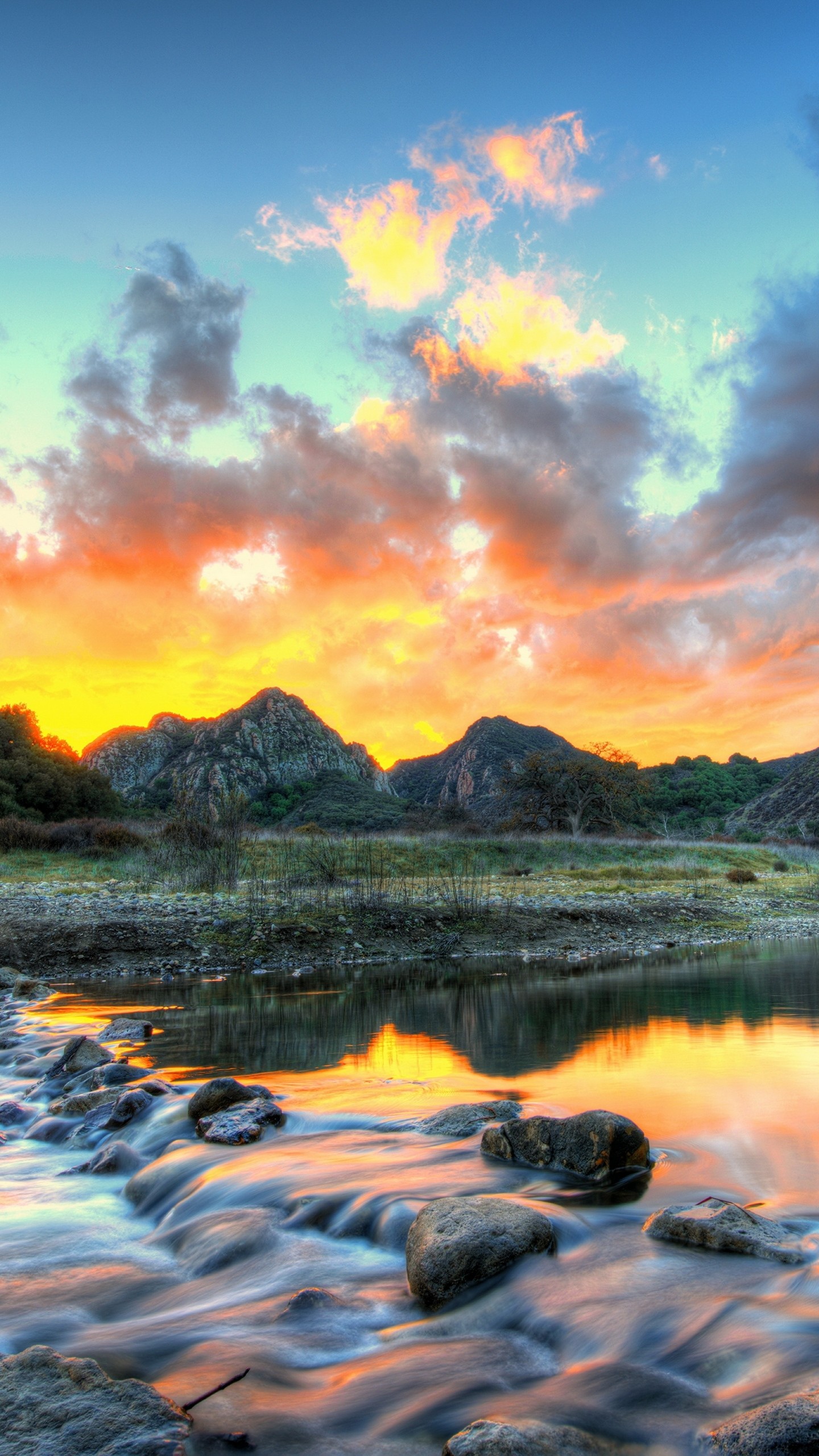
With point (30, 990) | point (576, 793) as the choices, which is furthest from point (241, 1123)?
point (576, 793)

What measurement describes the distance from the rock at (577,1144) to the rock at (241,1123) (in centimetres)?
190

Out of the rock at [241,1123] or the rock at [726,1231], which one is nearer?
the rock at [726,1231]

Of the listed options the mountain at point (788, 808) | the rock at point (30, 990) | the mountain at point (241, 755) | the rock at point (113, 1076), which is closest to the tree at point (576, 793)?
the mountain at point (788, 808)

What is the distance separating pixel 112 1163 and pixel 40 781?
140ft

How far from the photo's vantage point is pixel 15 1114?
24.7 ft

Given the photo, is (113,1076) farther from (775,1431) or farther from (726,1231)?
(775,1431)

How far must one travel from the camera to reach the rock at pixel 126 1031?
391 inches

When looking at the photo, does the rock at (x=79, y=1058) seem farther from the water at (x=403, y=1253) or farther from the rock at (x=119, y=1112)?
the rock at (x=119, y=1112)

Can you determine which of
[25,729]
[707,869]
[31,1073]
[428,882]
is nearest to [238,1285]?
[31,1073]

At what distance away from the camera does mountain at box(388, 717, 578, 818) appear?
327 feet

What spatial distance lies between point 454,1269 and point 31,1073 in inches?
266

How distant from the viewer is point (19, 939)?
1652cm

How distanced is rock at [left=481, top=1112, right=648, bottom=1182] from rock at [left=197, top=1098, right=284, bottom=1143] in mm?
1903

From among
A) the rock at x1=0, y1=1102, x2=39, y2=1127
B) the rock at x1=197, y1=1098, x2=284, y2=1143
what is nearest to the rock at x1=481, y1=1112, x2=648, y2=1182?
the rock at x1=197, y1=1098, x2=284, y2=1143
